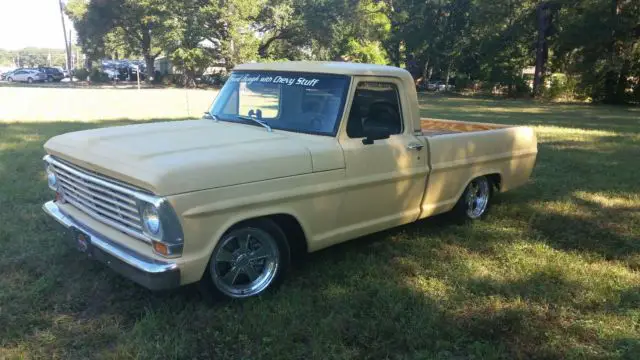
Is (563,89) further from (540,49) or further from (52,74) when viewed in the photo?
(52,74)

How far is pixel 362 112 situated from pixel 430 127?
3075 millimetres

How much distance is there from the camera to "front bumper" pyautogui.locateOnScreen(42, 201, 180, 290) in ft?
10.7

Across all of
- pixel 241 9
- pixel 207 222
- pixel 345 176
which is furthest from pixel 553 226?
pixel 241 9

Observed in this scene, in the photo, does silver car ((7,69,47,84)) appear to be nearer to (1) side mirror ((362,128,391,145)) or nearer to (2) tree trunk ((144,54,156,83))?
(2) tree trunk ((144,54,156,83))

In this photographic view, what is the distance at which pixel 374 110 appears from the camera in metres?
4.62

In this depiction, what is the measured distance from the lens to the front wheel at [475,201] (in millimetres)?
5795

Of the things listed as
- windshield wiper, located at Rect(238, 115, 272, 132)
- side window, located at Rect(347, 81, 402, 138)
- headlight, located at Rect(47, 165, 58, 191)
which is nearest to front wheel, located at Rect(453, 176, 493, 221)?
side window, located at Rect(347, 81, 402, 138)

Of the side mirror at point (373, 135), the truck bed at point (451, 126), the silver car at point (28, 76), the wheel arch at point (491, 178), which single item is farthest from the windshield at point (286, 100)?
the silver car at point (28, 76)

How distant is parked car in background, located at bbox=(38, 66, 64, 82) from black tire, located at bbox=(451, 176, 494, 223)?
179 ft

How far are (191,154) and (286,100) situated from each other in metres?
1.31

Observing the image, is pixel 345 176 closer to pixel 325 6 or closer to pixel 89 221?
pixel 89 221

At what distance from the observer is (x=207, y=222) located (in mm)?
3373

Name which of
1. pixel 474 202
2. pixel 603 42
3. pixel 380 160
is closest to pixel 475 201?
pixel 474 202

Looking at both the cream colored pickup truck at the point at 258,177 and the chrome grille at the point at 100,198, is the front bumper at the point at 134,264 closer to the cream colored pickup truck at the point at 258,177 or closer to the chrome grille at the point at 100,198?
the cream colored pickup truck at the point at 258,177
